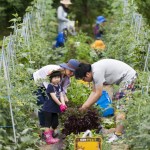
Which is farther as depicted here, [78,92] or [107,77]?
[78,92]

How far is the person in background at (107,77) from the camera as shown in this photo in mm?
6934

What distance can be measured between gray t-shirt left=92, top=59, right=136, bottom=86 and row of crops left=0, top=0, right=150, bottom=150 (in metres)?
0.25

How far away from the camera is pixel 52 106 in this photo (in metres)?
7.48

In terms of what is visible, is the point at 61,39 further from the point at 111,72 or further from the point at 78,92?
the point at 111,72

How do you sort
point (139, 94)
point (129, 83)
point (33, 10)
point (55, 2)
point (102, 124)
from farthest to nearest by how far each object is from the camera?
point (55, 2) → point (33, 10) → point (102, 124) → point (129, 83) → point (139, 94)

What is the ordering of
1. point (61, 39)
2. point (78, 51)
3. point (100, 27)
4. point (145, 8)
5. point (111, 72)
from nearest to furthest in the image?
point (111, 72)
point (145, 8)
point (78, 51)
point (61, 39)
point (100, 27)

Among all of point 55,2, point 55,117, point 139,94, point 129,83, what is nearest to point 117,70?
point 129,83

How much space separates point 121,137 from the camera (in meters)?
7.03

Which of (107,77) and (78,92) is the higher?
(107,77)

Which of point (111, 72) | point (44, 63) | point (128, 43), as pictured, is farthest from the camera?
point (44, 63)

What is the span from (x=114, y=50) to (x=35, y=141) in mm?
4907

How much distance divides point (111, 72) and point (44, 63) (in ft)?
9.78

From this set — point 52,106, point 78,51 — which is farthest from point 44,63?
point 52,106

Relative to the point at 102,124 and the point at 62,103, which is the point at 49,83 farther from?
the point at 102,124
